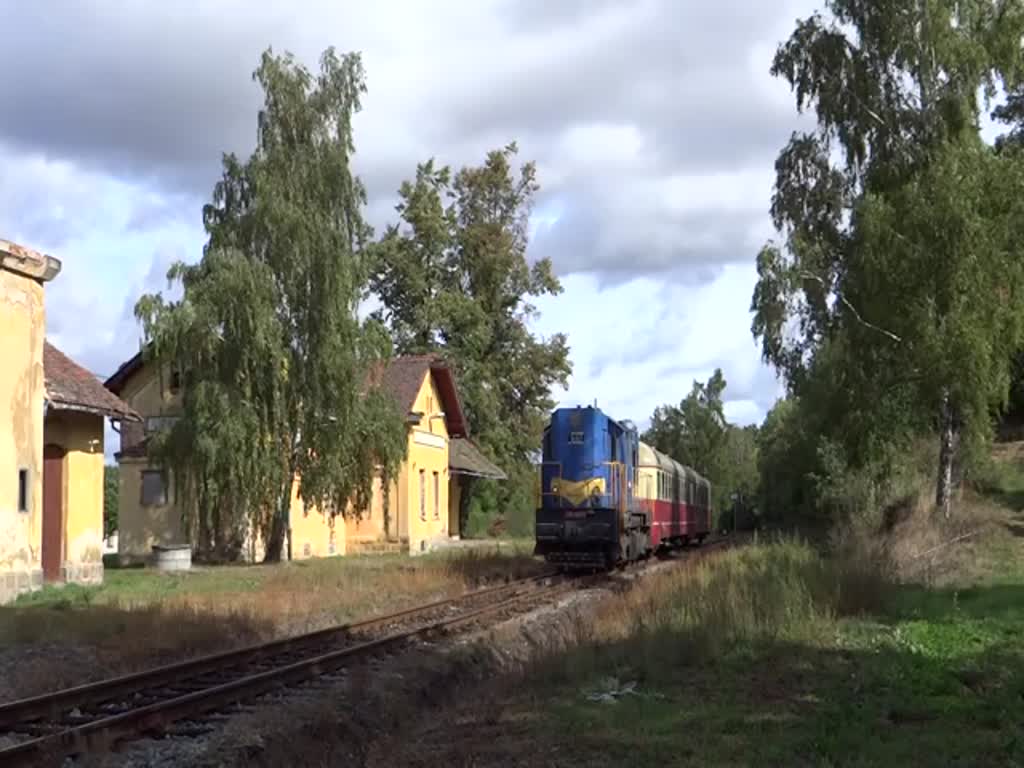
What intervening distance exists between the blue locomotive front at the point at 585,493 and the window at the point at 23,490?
399 inches

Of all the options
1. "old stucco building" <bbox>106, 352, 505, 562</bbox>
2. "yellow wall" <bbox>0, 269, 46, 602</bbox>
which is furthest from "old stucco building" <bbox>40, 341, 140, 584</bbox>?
"old stucco building" <bbox>106, 352, 505, 562</bbox>

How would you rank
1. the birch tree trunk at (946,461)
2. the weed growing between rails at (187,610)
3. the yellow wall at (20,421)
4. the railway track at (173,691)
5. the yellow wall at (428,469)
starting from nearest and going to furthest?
the railway track at (173,691)
the weed growing between rails at (187,610)
the yellow wall at (20,421)
the birch tree trunk at (946,461)
the yellow wall at (428,469)

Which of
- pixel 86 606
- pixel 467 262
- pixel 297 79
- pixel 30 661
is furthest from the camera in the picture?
pixel 467 262

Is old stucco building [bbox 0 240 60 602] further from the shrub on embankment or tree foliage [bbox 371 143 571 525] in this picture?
tree foliage [bbox 371 143 571 525]

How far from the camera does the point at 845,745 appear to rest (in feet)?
26.2

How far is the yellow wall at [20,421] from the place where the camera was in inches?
811

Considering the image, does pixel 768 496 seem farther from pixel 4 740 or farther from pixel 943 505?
pixel 4 740

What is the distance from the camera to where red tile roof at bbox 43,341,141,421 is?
23.6 meters

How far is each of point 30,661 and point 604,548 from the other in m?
13.7

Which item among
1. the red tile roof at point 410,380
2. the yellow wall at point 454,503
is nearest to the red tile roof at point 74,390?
the red tile roof at point 410,380

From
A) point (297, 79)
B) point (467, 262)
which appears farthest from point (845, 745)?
point (467, 262)

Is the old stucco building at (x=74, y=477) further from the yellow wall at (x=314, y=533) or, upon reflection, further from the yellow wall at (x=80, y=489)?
the yellow wall at (x=314, y=533)

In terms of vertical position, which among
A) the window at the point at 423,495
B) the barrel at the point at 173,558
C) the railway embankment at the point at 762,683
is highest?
the window at the point at 423,495

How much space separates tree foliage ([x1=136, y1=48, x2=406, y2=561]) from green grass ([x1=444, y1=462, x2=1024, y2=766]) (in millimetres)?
14748
